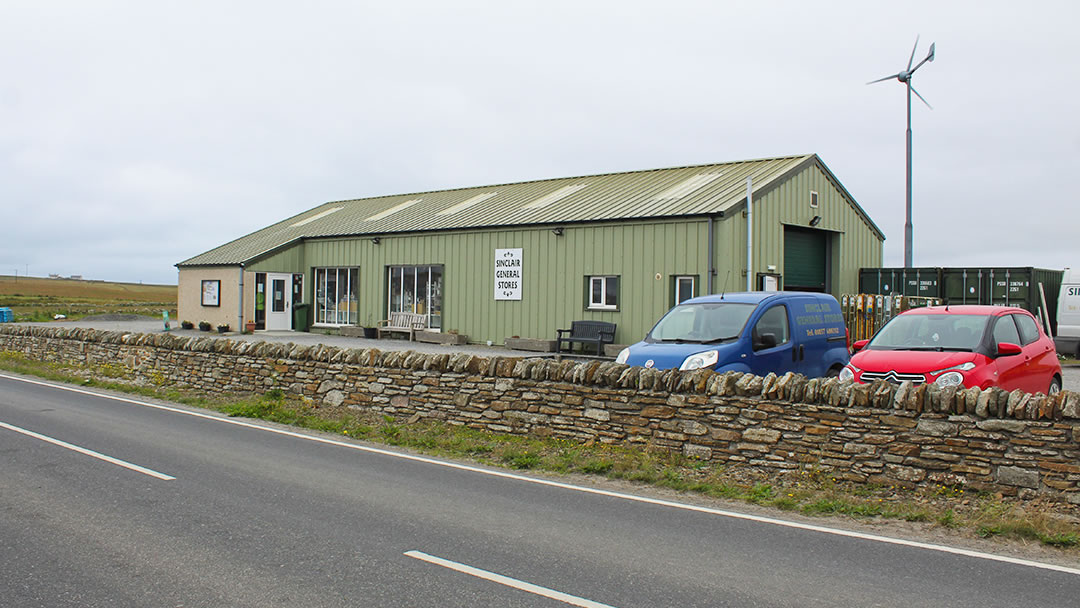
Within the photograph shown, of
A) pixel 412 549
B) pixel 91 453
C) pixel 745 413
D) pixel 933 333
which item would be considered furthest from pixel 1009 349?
pixel 91 453

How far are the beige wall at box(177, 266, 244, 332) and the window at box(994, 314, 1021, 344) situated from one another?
29444mm

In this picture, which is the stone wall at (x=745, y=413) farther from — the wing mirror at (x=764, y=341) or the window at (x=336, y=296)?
the window at (x=336, y=296)

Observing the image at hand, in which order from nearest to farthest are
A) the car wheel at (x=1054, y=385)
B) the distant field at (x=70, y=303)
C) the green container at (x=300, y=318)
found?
the car wheel at (x=1054, y=385) < the green container at (x=300, y=318) < the distant field at (x=70, y=303)

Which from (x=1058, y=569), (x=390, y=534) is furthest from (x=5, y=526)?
(x=1058, y=569)

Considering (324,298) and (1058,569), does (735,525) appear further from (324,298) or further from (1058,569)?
(324,298)

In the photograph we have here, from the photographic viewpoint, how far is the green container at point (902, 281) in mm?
26938

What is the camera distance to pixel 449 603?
16.1 feet

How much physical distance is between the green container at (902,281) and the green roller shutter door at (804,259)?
190cm

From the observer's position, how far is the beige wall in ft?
113

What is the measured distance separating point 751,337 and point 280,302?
2731 centimetres

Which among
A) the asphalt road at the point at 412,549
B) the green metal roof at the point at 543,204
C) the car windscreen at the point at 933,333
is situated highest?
the green metal roof at the point at 543,204

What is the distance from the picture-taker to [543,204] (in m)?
30.4

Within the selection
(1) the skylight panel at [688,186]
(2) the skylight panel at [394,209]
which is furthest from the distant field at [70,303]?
(1) the skylight panel at [688,186]

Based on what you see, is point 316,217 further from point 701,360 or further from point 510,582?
point 510,582
